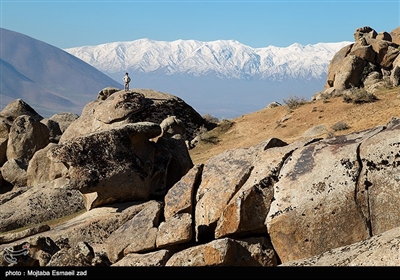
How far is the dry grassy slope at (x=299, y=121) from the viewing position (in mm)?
44594

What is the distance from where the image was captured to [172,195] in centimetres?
2012

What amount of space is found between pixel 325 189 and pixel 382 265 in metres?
4.80

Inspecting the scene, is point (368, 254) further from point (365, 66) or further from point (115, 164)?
point (365, 66)

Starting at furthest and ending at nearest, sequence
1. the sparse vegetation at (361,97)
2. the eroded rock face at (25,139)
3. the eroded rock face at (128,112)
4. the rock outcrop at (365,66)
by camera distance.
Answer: the rock outcrop at (365,66), the sparse vegetation at (361,97), the eroded rock face at (25,139), the eroded rock face at (128,112)

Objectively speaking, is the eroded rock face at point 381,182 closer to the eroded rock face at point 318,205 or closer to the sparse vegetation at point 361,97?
the eroded rock face at point 318,205

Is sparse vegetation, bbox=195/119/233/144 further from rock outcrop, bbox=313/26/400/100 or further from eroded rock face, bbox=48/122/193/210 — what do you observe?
eroded rock face, bbox=48/122/193/210

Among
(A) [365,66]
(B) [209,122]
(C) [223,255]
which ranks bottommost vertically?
(C) [223,255]

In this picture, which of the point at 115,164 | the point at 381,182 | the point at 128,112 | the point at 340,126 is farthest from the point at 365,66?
the point at 381,182

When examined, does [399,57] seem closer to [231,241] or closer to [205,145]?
[205,145]

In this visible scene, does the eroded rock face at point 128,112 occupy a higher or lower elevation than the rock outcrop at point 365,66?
lower

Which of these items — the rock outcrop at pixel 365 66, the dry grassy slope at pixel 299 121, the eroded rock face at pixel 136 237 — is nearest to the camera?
the eroded rock face at pixel 136 237

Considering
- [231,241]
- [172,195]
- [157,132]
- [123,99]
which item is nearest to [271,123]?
[123,99]

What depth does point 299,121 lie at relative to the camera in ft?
169

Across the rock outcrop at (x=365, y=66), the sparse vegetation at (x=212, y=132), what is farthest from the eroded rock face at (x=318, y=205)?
the rock outcrop at (x=365, y=66)
